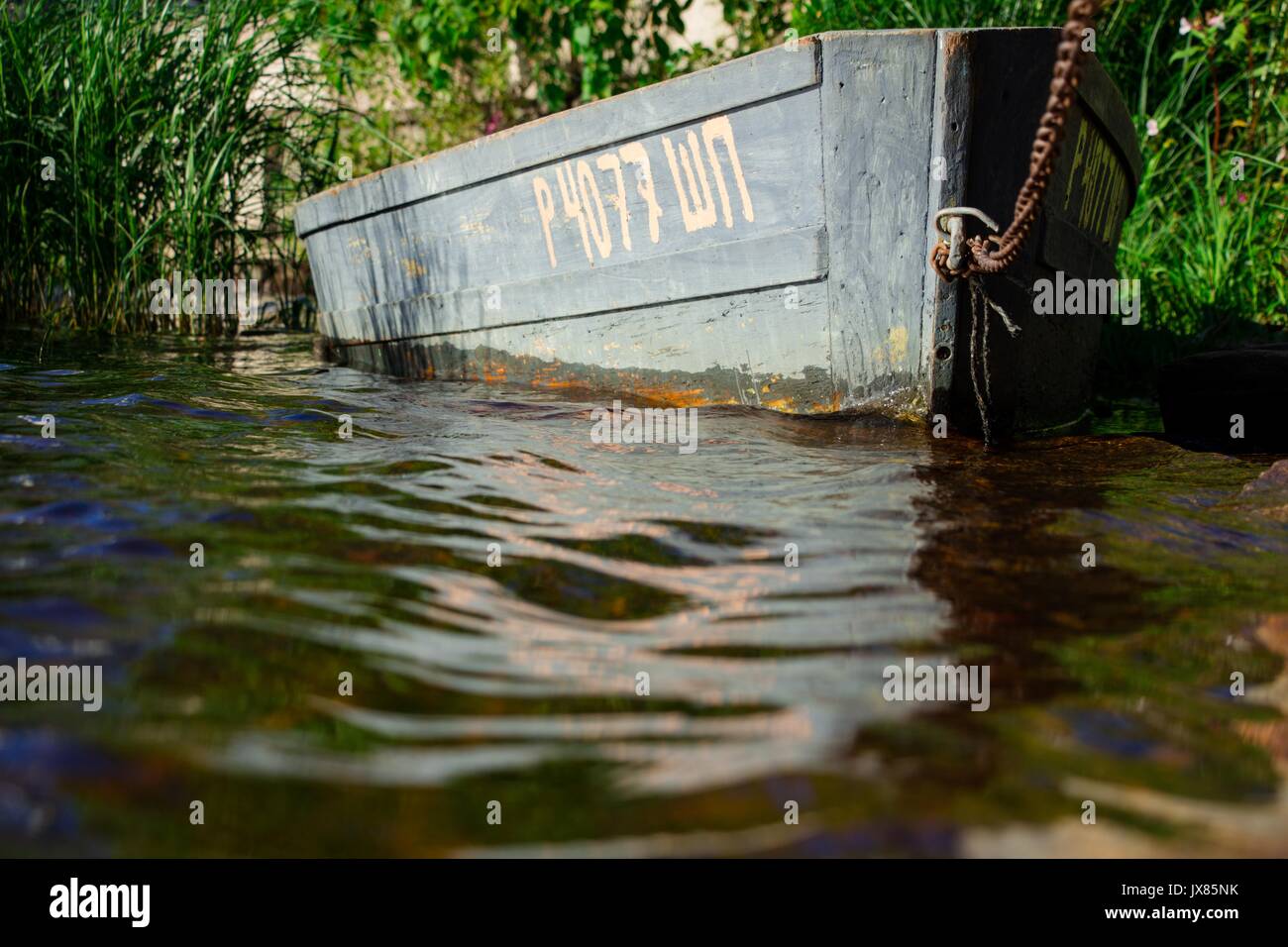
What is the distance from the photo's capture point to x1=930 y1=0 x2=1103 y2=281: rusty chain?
84.0 inches

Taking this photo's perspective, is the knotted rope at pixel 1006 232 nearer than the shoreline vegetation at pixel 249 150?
Yes

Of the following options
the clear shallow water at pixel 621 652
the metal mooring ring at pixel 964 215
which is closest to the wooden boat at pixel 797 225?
the metal mooring ring at pixel 964 215

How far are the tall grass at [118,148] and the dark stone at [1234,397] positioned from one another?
4654 millimetres

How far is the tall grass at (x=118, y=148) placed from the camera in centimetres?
Result: 558

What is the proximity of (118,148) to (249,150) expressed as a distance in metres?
0.77

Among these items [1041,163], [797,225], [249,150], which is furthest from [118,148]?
[1041,163]

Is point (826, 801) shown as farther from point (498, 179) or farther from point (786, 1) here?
point (786, 1)

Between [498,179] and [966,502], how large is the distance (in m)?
2.56

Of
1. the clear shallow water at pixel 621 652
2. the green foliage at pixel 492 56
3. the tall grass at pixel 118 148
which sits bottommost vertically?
the clear shallow water at pixel 621 652

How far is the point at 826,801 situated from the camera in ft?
4.25

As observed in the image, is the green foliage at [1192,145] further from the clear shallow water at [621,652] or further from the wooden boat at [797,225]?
the clear shallow water at [621,652]

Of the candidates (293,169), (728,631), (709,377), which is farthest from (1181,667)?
(293,169)

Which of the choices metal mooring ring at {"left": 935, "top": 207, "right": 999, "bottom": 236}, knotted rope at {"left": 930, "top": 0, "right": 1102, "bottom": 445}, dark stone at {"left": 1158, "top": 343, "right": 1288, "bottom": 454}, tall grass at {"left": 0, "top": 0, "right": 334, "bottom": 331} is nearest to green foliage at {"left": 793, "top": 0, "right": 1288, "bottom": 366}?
dark stone at {"left": 1158, "top": 343, "right": 1288, "bottom": 454}

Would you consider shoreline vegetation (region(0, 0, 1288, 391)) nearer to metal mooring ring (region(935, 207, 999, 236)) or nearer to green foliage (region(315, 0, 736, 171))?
green foliage (region(315, 0, 736, 171))
